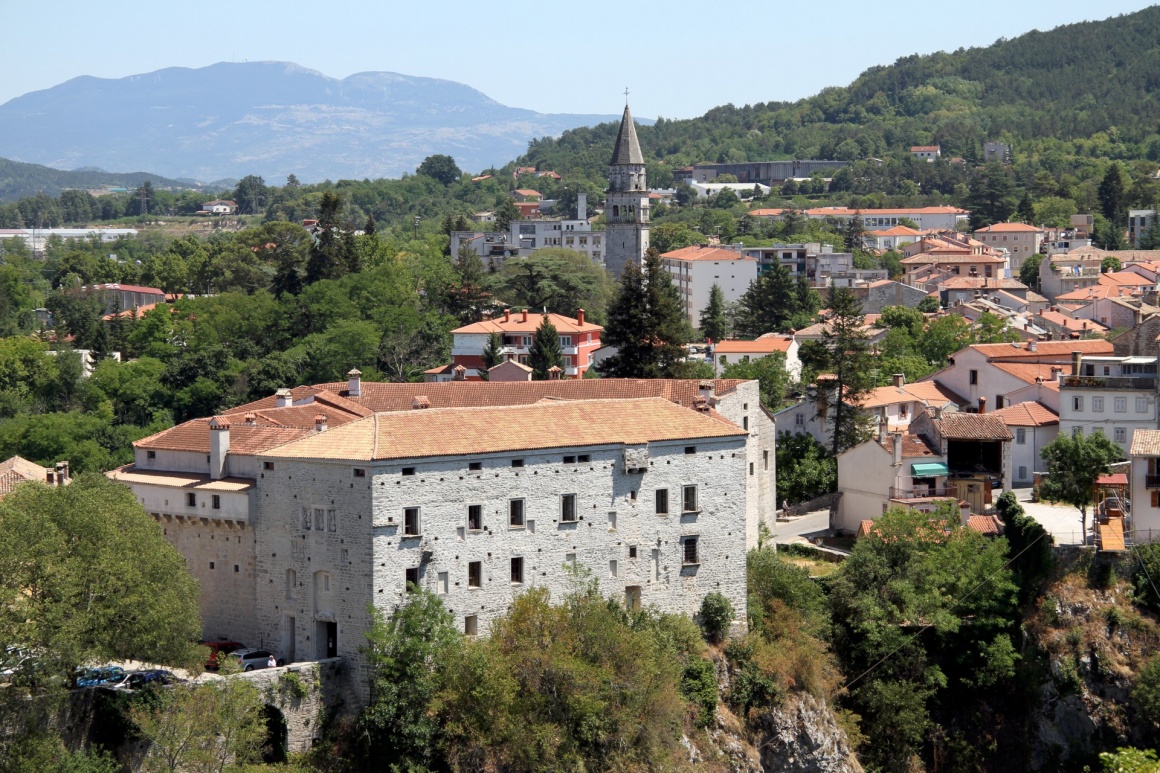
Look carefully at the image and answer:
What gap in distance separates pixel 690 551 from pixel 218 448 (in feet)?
46.9

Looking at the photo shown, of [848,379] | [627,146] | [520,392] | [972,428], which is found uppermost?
[627,146]

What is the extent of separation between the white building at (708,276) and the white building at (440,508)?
68590 millimetres

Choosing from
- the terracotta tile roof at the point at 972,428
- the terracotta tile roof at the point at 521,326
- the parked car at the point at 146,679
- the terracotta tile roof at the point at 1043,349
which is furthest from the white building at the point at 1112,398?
the parked car at the point at 146,679

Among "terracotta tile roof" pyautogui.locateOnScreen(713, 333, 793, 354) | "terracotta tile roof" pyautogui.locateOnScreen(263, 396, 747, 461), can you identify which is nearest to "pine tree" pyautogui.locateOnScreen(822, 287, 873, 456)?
"terracotta tile roof" pyautogui.locateOnScreen(263, 396, 747, 461)

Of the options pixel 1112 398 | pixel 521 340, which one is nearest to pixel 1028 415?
pixel 1112 398

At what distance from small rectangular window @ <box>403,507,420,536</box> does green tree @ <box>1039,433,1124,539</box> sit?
77.9 feet

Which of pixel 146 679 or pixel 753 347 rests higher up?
pixel 753 347

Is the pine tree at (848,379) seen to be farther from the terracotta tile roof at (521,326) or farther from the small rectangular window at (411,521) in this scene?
the small rectangular window at (411,521)

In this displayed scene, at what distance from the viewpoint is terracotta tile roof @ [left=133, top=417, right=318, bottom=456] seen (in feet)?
163

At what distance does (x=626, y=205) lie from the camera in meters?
124

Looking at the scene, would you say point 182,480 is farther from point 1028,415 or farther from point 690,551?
point 1028,415

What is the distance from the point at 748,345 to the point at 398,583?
2047 inches

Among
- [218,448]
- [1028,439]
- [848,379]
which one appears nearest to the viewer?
[218,448]

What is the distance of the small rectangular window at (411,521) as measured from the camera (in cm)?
4544
